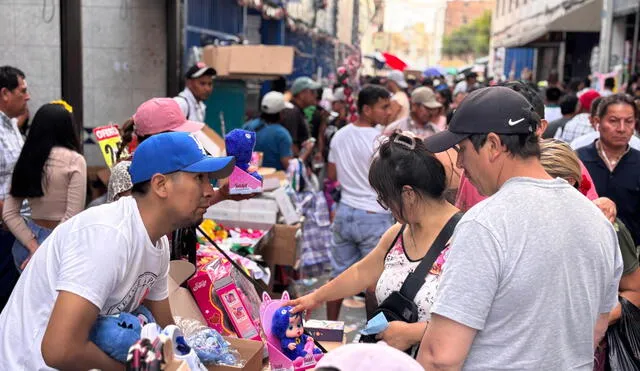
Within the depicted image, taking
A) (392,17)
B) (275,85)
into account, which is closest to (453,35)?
(392,17)

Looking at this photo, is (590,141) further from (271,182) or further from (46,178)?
(46,178)

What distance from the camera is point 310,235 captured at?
8.20 metres

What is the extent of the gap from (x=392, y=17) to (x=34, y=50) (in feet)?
386

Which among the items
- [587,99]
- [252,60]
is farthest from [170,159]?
[587,99]

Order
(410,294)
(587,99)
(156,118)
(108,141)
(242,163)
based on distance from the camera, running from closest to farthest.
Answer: (410,294) < (242,163) < (156,118) < (108,141) < (587,99)

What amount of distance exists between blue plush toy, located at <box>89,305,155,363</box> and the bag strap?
1087 mm

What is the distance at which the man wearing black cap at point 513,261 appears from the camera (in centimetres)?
225

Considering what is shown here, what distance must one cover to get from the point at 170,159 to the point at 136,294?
0.51m

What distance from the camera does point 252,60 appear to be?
1035 cm

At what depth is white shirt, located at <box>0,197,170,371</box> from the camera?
235 cm

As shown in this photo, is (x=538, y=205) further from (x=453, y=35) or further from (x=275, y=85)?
(x=453, y=35)

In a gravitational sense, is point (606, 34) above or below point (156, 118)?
above

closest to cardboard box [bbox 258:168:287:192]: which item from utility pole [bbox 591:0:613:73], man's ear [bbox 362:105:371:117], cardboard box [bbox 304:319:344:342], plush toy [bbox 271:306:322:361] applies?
man's ear [bbox 362:105:371:117]

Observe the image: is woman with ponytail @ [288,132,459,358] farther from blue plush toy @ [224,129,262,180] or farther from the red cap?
the red cap
